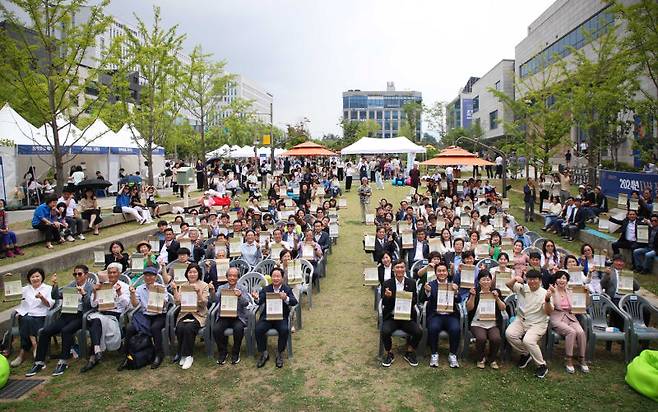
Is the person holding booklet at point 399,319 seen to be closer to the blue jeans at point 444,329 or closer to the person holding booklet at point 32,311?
the blue jeans at point 444,329

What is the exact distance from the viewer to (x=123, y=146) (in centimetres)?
2283

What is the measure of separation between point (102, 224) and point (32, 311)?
26.6ft

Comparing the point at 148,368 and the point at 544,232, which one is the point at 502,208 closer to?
the point at 544,232

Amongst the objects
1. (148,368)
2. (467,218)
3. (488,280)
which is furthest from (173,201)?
(488,280)

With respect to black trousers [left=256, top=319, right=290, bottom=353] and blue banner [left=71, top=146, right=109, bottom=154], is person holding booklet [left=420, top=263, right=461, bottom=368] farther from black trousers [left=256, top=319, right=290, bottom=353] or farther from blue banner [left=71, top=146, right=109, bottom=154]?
blue banner [left=71, top=146, right=109, bottom=154]

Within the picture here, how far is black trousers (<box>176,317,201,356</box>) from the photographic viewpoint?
637cm

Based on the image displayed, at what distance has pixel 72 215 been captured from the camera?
12.6 m

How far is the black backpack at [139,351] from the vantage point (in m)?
6.24

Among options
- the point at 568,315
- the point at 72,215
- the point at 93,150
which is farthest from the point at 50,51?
the point at 568,315

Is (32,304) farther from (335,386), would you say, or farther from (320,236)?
(320,236)

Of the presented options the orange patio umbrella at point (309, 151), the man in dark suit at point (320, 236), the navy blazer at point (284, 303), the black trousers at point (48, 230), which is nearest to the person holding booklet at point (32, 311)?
the navy blazer at point (284, 303)

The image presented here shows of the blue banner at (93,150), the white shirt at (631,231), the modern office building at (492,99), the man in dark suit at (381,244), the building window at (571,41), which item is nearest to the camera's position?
the man in dark suit at (381,244)

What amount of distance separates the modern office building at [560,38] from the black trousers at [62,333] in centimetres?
2563

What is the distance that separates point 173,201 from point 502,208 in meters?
13.3
